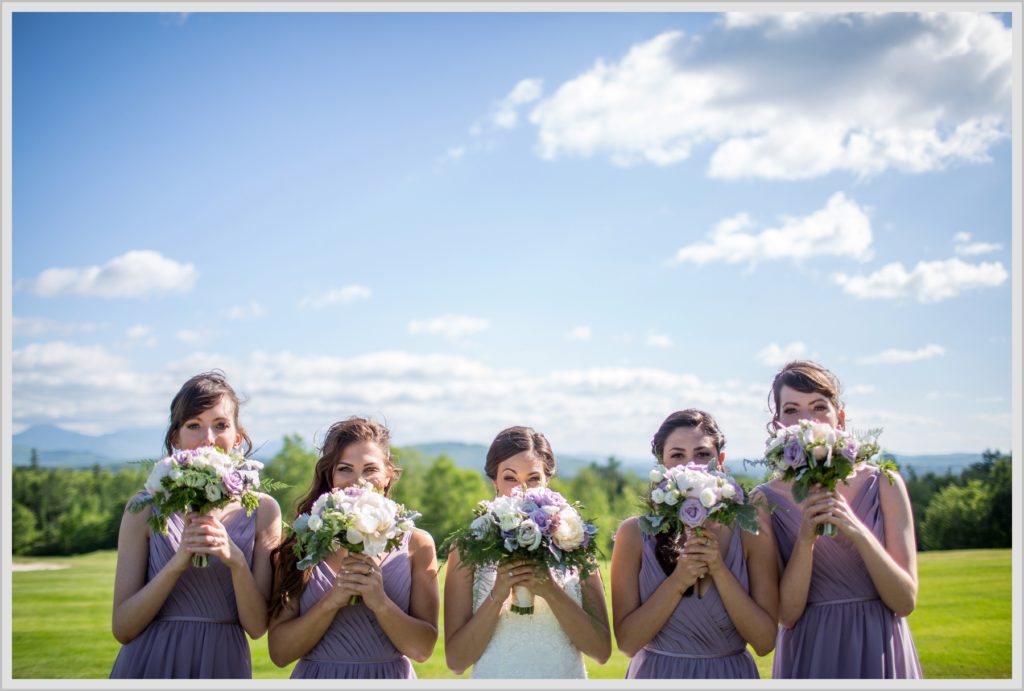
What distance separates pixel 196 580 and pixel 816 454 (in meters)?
4.65

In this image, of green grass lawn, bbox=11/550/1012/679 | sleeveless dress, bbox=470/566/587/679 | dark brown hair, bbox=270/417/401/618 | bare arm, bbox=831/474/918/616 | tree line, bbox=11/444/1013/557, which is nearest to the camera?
bare arm, bbox=831/474/918/616

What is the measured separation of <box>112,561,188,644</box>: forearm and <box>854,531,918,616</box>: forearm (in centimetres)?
487

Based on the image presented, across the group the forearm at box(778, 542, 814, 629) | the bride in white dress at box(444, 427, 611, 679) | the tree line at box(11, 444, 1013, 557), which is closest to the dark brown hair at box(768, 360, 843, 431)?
the forearm at box(778, 542, 814, 629)

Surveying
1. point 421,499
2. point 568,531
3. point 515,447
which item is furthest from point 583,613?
point 421,499

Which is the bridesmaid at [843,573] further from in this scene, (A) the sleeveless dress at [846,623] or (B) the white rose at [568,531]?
(B) the white rose at [568,531]

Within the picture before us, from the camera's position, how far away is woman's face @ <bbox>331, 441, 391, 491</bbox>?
638 centimetres

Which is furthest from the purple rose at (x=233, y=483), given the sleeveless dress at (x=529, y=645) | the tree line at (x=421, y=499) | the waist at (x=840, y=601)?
the tree line at (x=421, y=499)

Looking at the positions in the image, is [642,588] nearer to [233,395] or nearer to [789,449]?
[789,449]

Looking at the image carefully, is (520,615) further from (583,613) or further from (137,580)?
(137,580)

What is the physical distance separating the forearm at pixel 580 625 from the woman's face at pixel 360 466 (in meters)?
1.60

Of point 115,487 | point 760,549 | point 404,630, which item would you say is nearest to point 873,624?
point 760,549

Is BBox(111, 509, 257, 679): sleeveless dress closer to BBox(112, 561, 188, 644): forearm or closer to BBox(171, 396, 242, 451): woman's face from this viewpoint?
BBox(112, 561, 188, 644): forearm

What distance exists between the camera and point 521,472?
6.47 m

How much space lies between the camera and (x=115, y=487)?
6738 cm
